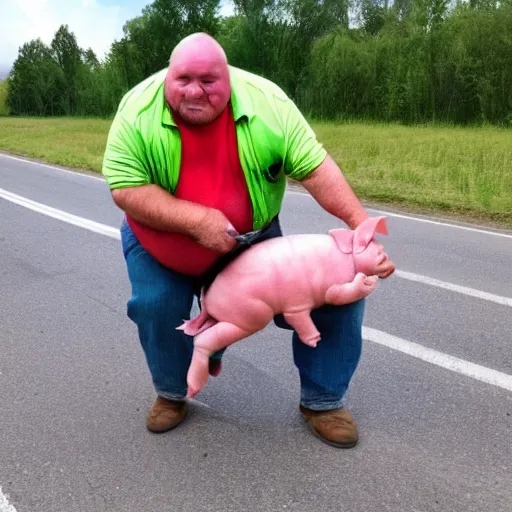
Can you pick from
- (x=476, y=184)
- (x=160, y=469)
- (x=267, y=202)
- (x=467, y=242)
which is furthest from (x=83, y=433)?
(x=476, y=184)

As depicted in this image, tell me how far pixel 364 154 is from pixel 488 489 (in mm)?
11401

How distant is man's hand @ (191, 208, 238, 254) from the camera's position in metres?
2.15

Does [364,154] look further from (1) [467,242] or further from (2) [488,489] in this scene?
(2) [488,489]

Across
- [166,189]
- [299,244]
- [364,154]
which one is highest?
[166,189]

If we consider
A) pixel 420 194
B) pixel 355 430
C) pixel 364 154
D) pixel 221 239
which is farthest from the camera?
pixel 364 154

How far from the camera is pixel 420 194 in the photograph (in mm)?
8648

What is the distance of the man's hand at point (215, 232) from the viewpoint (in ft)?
7.06

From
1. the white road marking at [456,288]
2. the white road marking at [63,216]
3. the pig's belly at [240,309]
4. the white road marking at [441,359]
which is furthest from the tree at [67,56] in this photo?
the pig's belly at [240,309]

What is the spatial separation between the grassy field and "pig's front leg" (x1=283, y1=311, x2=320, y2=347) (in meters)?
5.40

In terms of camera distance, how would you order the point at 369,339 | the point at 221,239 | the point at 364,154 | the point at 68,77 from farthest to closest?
the point at 68,77 < the point at 364,154 < the point at 369,339 < the point at 221,239

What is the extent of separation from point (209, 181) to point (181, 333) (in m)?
0.69

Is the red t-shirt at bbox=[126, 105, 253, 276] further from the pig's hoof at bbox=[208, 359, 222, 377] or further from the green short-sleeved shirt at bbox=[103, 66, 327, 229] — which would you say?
the pig's hoof at bbox=[208, 359, 222, 377]

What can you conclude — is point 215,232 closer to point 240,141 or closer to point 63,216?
point 240,141

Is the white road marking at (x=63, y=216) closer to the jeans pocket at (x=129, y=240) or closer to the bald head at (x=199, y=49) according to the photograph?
the jeans pocket at (x=129, y=240)
